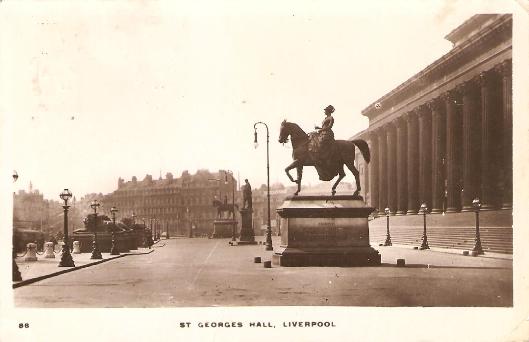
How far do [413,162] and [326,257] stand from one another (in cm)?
3198

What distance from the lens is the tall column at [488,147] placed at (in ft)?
114

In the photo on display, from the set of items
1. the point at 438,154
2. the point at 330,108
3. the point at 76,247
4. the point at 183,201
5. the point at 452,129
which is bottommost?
the point at 76,247

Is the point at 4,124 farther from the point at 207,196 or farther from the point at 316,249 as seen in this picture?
the point at 207,196

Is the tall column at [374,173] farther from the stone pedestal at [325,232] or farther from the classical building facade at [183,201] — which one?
the classical building facade at [183,201]

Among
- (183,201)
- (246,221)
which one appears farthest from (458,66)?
(183,201)

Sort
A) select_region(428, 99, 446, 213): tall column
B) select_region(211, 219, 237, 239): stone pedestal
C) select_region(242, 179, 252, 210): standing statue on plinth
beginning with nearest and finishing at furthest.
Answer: select_region(428, 99, 446, 213): tall column
select_region(242, 179, 252, 210): standing statue on plinth
select_region(211, 219, 237, 239): stone pedestal

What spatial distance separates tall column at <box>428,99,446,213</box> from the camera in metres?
45.3

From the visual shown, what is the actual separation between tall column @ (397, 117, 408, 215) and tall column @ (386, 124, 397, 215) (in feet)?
6.36

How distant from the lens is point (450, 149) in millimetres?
43406

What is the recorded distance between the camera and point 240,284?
17500 mm

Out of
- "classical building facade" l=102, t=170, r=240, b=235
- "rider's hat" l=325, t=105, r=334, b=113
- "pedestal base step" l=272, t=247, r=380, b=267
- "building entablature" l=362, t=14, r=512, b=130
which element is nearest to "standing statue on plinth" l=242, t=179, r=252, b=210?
"building entablature" l=362, t=14, r=512, b=130

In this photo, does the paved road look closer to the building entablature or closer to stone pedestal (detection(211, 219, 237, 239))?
the building entablature

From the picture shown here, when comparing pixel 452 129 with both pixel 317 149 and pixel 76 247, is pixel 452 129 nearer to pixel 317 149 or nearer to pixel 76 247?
pixel 317 149
